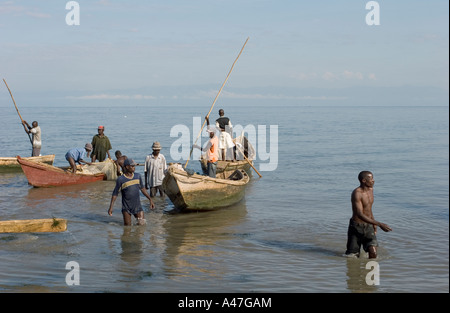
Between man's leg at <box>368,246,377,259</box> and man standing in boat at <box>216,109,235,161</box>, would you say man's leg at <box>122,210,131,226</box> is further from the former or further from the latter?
man standing in boat at <box>216,109,235,161</box>

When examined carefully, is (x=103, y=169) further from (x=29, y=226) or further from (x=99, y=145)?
(x=29, y=226)

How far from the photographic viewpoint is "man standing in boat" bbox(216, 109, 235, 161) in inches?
587

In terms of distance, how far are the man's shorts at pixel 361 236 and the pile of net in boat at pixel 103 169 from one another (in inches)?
390

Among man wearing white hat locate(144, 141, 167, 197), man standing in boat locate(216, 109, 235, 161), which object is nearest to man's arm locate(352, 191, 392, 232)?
man wearing white hat locate(144, 141, 167, 197)

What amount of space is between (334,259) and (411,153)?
2512 cm

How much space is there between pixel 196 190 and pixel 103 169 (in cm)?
556

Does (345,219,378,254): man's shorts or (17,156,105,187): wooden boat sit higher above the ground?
(17,156,105,187): wooden boat

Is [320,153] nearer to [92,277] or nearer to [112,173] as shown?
[112,173]

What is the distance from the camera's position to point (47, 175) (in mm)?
15273

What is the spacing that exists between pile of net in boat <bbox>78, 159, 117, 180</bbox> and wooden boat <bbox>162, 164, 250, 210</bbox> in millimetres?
4878

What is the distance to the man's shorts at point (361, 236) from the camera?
775 centimetres

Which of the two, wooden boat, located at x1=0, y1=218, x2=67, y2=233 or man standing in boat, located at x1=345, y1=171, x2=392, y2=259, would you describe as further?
wooden boat, located at x1=0, y1=218, x2=67, y2=233
